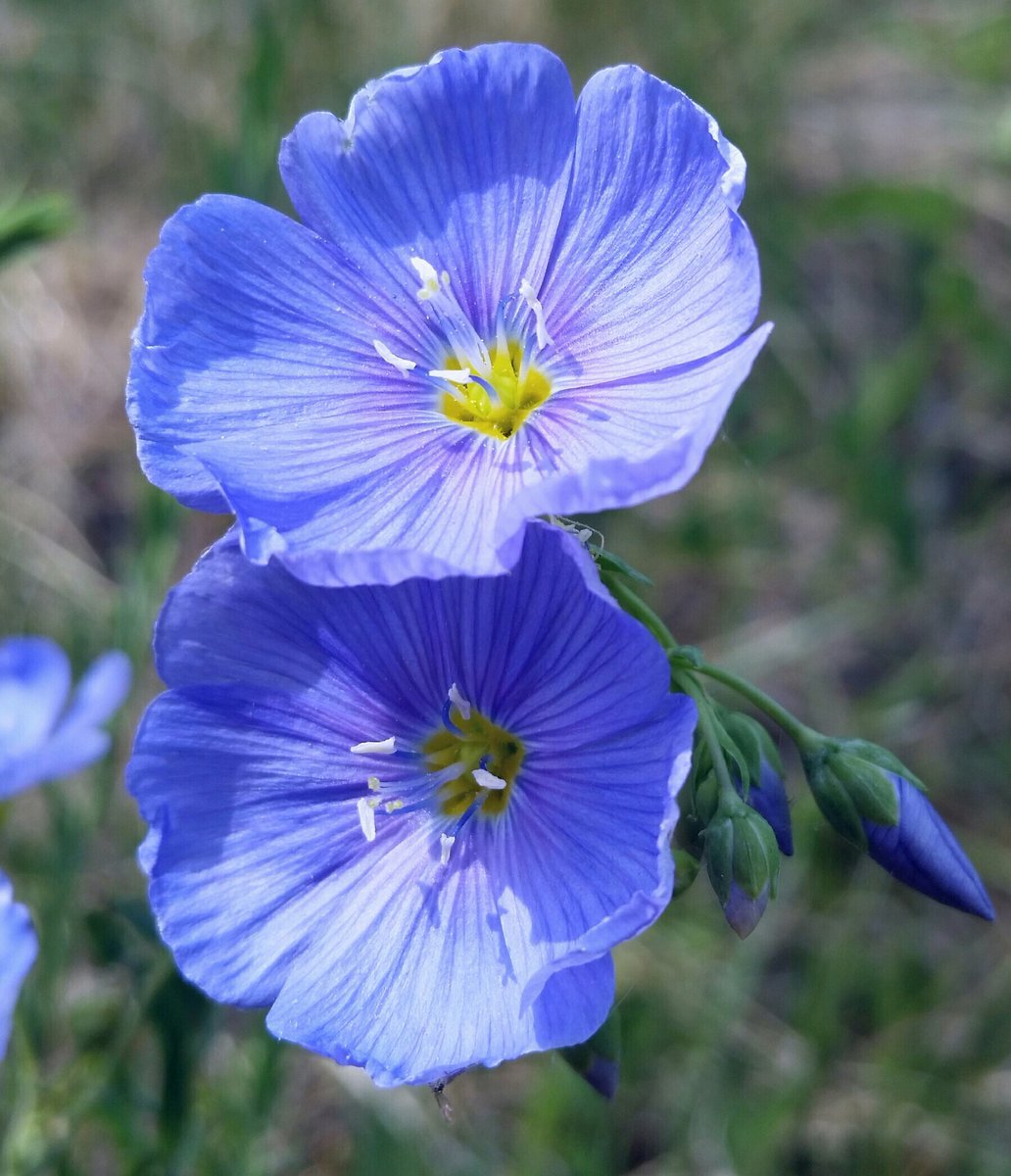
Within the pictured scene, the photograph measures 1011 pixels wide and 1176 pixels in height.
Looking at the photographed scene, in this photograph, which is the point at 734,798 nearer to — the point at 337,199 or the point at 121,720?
the point at 337,199

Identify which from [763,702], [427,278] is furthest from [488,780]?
[427,278]

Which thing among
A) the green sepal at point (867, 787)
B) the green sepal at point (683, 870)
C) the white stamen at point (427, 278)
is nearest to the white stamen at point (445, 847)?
the green sepal at point (683, 870)

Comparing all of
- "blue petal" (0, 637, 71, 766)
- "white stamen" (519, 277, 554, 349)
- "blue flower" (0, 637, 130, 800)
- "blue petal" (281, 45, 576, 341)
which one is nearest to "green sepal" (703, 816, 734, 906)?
"white stamen" (519, 277, 554, 349)

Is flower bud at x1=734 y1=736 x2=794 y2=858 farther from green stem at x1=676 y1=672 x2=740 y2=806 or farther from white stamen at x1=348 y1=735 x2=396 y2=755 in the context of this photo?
white stamen at x1=348 y1=735 x2=396 y2=755

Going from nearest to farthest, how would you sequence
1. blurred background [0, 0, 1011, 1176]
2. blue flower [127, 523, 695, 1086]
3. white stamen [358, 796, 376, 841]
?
1. blue flower [127, 523, 695, 1086]
2. white stamen [358, 796, 376, 841]
3. blurred background [0, 0, 1011, 1176]

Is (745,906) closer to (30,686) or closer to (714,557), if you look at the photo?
(30,686)

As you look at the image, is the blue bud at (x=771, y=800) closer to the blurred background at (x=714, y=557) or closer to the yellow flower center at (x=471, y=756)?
the yellow flower center at (x=471, y=756)

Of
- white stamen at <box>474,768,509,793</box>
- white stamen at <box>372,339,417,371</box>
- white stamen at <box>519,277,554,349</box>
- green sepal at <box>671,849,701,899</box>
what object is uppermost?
white stamen at <box>519,277,554,349</box>
